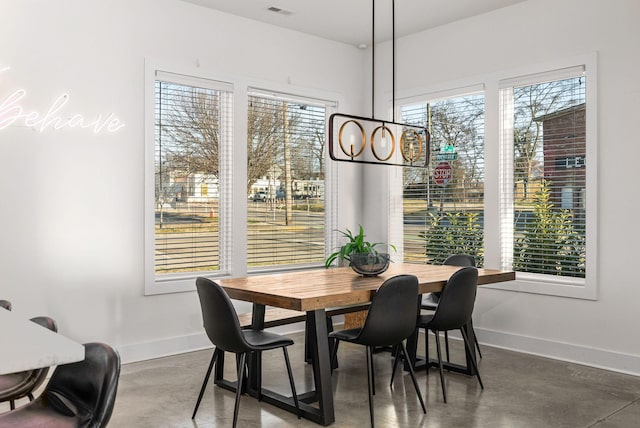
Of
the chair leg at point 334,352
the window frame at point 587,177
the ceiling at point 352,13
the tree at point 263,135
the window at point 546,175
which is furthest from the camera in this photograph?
the tree at point 263,135

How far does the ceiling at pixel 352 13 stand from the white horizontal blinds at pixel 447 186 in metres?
0.81

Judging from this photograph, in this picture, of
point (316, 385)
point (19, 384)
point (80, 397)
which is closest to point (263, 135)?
point (316, 385)

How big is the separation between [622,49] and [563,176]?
1.10m

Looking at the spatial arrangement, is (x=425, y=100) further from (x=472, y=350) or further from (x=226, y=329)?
(x=226, y=329)

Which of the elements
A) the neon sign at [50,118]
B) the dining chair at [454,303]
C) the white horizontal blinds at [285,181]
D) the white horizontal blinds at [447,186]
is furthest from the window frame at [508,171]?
the neon sign at [50,118]

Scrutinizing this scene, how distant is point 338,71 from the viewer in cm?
638

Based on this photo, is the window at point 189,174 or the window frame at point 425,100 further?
the window frame at point 425,100

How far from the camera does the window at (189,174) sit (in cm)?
506

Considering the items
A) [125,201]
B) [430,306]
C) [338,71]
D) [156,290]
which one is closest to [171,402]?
[156,290]

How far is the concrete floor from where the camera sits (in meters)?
3.42

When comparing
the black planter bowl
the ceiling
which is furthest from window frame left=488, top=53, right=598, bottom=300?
the black planter bowl

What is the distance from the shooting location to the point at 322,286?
3.74 metres

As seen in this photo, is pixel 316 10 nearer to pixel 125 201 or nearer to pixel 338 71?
pixel 338 71

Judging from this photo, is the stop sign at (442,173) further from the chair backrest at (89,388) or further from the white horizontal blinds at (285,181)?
Answer: the chair backrest at (89,388)
